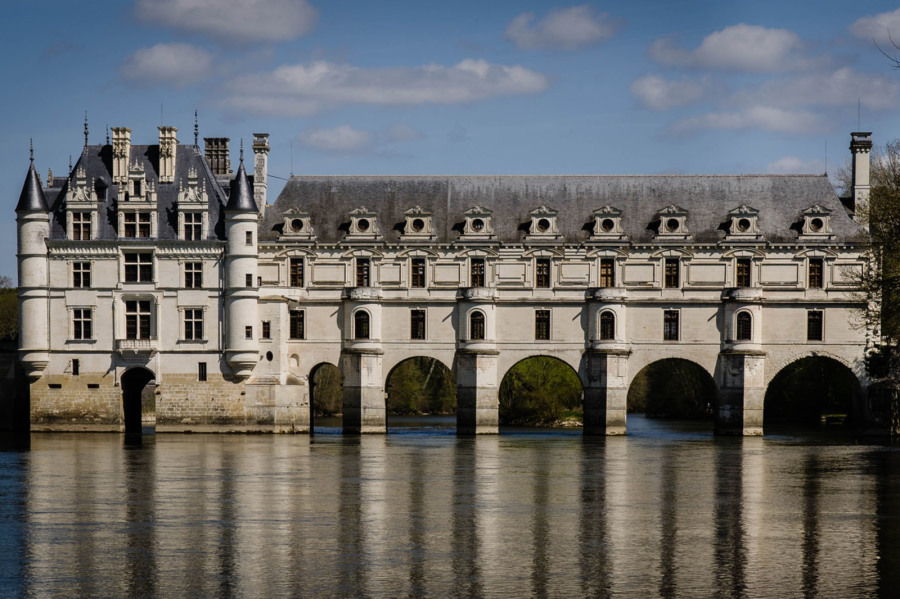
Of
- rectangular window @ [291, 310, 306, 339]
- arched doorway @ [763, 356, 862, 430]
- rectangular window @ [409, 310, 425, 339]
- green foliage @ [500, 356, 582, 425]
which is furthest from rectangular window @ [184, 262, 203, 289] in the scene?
arched doorway @ [763, 356, 862, 430]

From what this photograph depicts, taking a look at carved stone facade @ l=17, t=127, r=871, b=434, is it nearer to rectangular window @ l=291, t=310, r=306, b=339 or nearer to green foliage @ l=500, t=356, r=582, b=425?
rectangular window @ l=291, t=310, r=306, b=339

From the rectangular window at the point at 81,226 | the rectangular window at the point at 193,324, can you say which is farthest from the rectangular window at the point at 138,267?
the rectangular window at the point at 193,324

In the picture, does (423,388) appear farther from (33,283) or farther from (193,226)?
(33,283)

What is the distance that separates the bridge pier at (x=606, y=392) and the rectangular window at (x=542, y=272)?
408cm

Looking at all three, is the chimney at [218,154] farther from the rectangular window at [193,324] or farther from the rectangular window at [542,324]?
the rectangular window at [542,324]

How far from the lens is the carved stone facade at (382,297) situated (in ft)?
195

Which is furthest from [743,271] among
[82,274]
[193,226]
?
[82,274]

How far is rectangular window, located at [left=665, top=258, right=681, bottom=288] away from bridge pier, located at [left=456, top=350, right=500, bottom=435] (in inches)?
358

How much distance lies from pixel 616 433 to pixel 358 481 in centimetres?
2637

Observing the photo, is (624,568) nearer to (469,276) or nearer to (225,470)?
(225,470)

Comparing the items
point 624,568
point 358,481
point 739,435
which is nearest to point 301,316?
point 739,435

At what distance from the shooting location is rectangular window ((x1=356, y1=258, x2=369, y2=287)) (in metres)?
61.2

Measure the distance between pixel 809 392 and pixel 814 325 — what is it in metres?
16.2

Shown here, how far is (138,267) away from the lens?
Answer: 2357 inches
